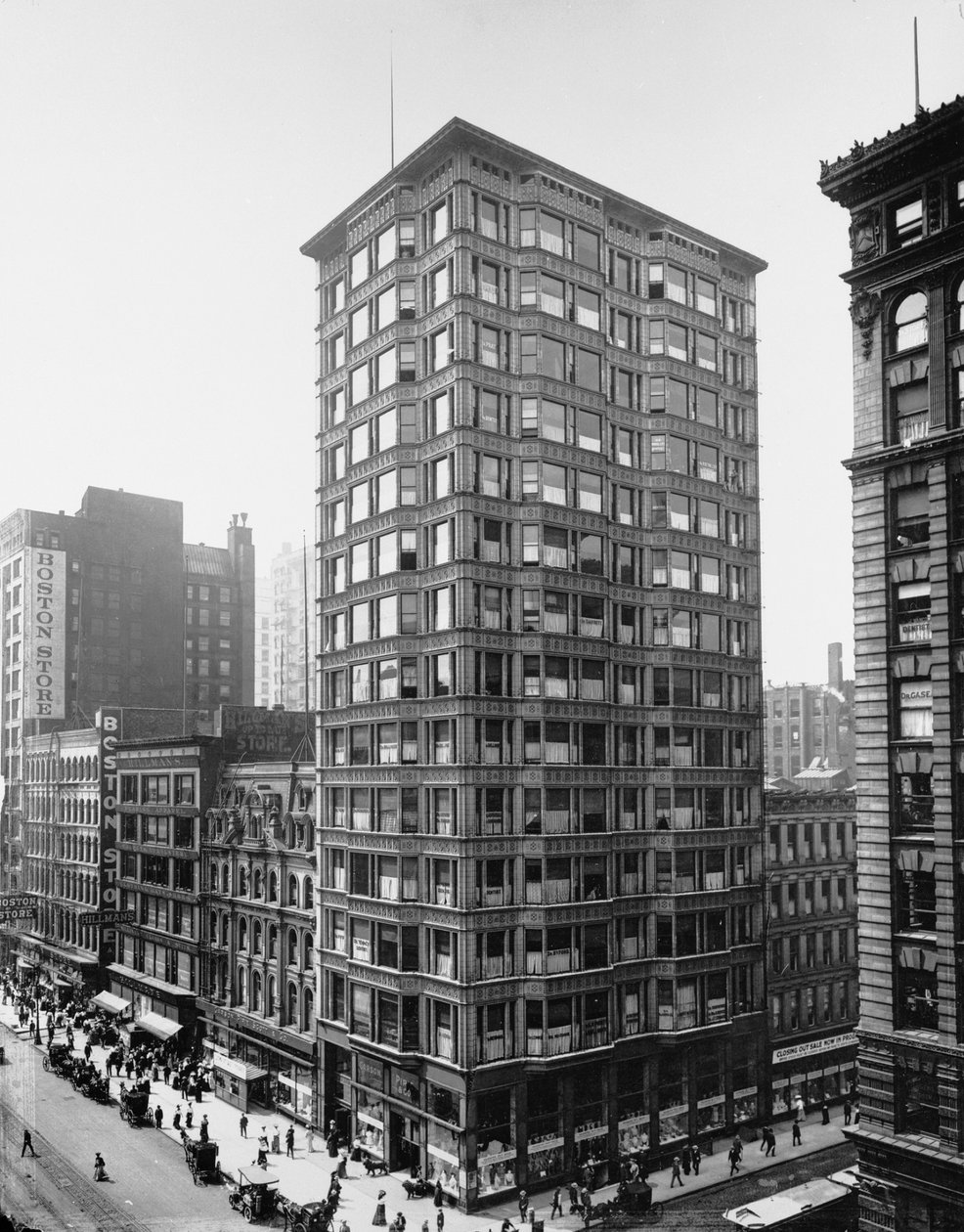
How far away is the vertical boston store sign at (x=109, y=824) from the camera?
8225 centimetres

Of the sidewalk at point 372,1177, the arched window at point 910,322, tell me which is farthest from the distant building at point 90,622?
the arched window at point 910,322

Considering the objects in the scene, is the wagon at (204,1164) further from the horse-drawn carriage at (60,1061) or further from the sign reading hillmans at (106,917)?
the sign reading hillmans at (106,917)

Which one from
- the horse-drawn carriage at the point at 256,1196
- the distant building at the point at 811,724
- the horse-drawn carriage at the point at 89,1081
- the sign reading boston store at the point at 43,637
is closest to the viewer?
the horse-drawn carriage at the point at 256,1196

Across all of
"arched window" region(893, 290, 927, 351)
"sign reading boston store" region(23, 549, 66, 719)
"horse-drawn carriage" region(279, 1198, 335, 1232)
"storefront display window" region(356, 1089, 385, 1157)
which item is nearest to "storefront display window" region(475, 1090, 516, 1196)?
"storefront display window" region(356, 1089, 385, 1157)

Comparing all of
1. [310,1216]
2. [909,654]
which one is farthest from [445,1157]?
[909,654]

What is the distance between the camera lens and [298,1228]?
40.4m

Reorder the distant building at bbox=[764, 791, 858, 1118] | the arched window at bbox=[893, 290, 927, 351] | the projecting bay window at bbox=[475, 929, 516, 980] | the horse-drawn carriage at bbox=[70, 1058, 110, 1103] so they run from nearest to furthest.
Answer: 1. the arched window at bbox=[893, 290, 927, 351]
2. the projecting bay window at bbox=[475, 929, 516, 980]
3. the horse-drawn carriage at bbox=[70, 1058, 110, 1103]
4. the distant building at bbox=[764, 791, 858, 1118]

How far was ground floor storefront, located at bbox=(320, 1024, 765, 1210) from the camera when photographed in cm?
4578

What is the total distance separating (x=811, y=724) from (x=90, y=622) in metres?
71.5

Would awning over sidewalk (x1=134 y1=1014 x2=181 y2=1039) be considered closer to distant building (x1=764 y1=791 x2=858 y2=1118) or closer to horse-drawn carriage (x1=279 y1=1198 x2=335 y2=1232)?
horse-drawn carriage (x1=279 y1=1198 x2=335 y2=1232)

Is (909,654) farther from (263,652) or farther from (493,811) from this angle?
(263,652)

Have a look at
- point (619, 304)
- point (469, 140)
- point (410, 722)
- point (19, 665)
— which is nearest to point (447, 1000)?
point (410, 722)

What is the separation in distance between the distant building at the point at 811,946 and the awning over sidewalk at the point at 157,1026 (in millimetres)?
34809

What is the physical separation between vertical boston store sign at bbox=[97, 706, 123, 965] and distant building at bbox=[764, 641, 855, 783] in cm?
6183
